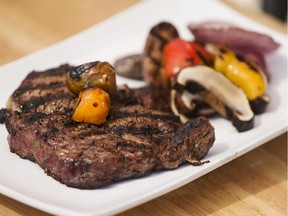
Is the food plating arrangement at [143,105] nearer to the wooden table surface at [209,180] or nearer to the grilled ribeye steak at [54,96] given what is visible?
the grilled ribeye steak at [54,96]

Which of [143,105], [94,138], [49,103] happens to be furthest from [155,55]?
[94,138]

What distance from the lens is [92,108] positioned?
11.3ft

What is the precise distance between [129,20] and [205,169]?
1911mm

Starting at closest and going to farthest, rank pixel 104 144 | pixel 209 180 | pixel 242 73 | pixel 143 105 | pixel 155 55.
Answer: pixel 104 144 → pixel 209 180 → pixel 143 105 → pixel 242 73 → pixel 155 55

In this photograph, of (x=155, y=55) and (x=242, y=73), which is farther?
(x=155, y=55)

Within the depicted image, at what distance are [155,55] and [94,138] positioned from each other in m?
1.21

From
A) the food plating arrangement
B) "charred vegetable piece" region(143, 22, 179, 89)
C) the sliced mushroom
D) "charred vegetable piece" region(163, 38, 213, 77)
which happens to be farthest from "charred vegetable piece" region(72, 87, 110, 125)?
"charred vegetable piece" region(143, 22, 179, 89)

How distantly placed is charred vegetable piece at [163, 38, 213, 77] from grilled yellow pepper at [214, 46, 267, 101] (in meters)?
0.09

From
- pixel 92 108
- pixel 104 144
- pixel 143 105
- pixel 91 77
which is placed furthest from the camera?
pixel 143 105


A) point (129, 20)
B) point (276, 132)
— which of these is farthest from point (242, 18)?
point (276, 132)

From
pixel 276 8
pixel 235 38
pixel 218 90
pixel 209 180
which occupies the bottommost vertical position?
pixel 276 8

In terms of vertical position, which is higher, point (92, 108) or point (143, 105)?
point (92, 108)

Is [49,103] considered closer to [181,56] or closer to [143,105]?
[143,105]

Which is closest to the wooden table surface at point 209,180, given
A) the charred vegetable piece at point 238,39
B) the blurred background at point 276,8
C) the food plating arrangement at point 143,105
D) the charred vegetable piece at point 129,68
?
the food plating arrangement at point 143,105
